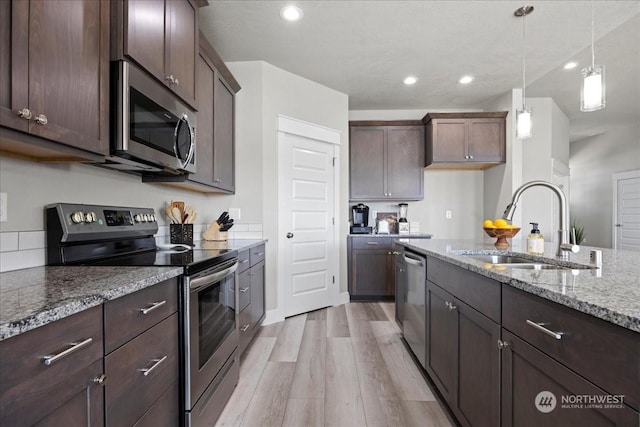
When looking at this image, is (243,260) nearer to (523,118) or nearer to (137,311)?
(137,311)

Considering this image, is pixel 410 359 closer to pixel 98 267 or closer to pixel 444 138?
pixel 98 267

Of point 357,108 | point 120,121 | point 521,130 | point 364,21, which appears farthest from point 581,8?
point 120,121

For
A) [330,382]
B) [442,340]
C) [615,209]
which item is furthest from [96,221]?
[615,209]

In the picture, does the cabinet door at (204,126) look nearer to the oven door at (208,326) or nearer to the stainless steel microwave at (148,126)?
the stainless steel microwave at (148,126)

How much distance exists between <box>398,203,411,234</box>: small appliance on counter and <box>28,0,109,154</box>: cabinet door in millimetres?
3794

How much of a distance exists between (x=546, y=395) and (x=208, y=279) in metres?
1.36

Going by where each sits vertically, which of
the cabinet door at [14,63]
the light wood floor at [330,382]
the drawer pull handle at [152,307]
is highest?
the cabinet door at [14,63]

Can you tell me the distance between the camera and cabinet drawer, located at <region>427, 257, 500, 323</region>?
3.86 ft

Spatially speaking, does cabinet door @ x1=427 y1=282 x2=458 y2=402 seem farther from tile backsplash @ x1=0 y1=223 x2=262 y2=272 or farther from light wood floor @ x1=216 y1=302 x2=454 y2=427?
tile backsplash @ x1=0 y1=223 x2=262 y2=272

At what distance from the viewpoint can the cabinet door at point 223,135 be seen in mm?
2572

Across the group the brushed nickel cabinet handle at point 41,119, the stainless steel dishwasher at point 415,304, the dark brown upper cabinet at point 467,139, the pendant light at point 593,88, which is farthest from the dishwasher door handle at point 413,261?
the dark brown upper cabinet at point 467,139

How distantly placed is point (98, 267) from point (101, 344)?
546 millimetres

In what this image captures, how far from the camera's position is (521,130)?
2.34 m

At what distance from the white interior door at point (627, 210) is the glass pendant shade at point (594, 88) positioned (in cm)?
564
